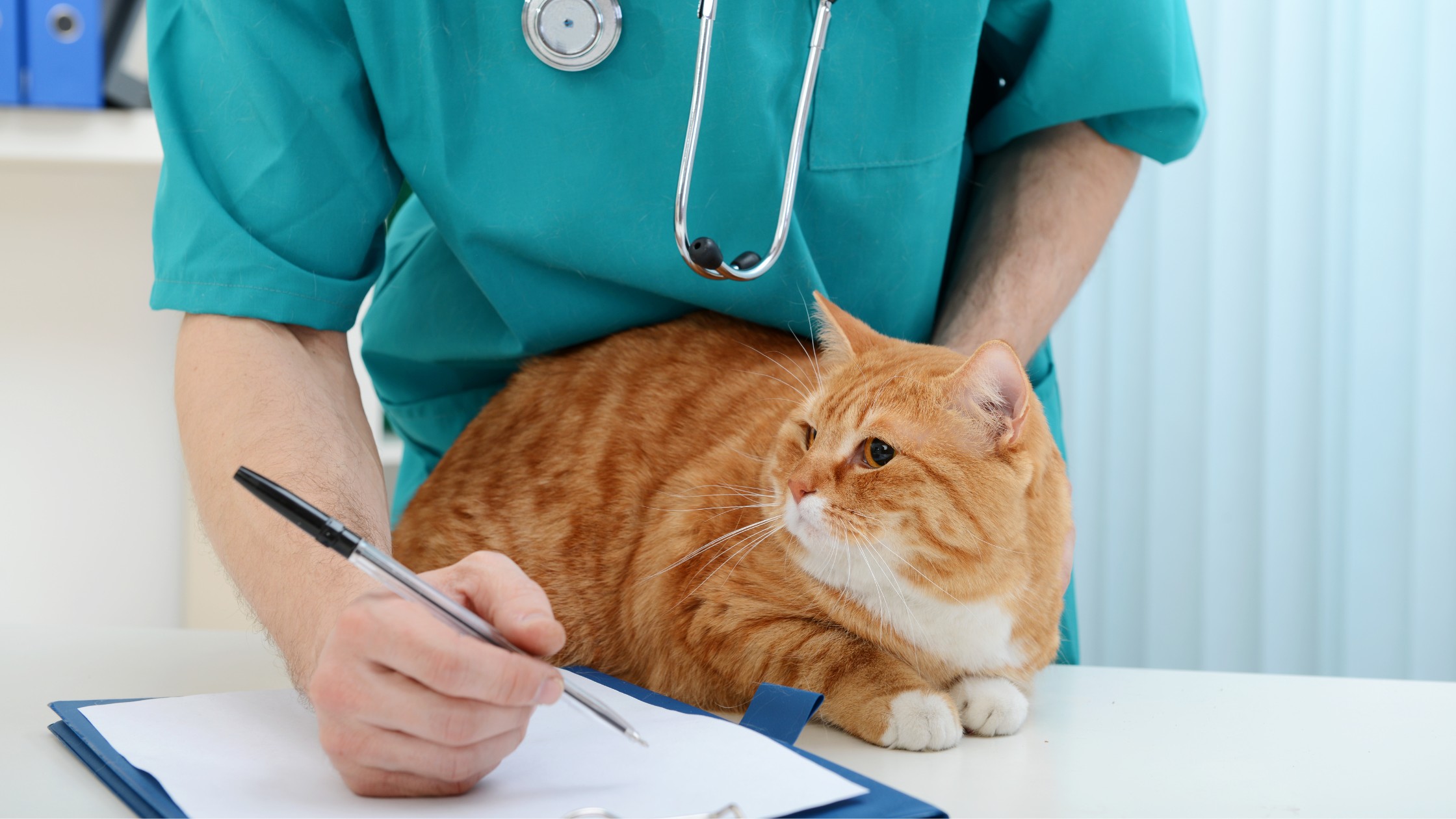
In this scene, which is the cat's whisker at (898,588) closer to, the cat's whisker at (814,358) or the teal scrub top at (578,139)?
the cat's whisker at (814,358)

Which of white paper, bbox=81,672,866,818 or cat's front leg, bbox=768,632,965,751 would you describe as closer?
white paper, bbox=81,672,866,818

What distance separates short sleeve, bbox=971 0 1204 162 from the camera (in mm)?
1153

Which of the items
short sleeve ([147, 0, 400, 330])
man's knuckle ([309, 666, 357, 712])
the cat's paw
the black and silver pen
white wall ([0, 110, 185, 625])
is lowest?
white wall ([0, 110, 185, 625])

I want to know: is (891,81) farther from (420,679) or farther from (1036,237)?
(420,679)

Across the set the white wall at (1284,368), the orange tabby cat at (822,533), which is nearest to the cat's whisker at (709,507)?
the orange tabby cat at (822,533)

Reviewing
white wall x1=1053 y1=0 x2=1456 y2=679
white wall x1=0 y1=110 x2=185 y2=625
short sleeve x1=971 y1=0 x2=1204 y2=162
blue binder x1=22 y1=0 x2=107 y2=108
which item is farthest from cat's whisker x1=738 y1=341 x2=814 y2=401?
white wall x1=0 y1=110 x2=185 y2=625

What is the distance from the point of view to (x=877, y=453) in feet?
3.26

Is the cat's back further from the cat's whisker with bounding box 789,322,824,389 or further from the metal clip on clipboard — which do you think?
the metal clip on clipboard

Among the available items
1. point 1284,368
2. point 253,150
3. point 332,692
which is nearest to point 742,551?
point 332,692

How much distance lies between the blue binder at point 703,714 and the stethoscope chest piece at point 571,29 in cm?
57

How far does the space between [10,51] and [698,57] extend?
5.08 ft

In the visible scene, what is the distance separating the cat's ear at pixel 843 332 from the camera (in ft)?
3.42

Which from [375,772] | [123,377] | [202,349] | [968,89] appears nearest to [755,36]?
[968,89]

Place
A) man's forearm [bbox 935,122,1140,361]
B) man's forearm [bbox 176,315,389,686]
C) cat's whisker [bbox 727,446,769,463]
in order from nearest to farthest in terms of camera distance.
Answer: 1. man's forearm [bbox 176,315,389,686]
2. cat's whisker [bbox 727,446,769,463]
3. man's forearm [bbox 935,122,1140,361]
